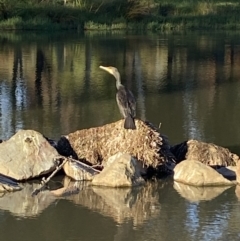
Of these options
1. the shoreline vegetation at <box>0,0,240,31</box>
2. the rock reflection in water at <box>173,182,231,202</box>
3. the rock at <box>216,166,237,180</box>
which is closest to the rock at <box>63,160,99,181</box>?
the rock reflection in water at <box>173,182,231,202</box>

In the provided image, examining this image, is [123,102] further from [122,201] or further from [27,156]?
[122,201]

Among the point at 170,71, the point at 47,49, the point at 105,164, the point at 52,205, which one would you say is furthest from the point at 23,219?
the point at 47,49

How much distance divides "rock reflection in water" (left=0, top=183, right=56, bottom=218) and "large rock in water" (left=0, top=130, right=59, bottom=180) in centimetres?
33

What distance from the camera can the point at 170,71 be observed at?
67.5 ft

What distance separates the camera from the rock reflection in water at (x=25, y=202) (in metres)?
7.48

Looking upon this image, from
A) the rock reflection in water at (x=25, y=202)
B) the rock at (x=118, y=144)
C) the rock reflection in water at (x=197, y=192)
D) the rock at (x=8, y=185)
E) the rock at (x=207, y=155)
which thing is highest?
the rock at (x=118, y=144)

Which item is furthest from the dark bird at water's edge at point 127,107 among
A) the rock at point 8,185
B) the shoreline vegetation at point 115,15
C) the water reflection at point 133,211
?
the shoreline vegetation at point 115,15

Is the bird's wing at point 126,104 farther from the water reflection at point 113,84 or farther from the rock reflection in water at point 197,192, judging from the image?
the water reflection at point 113,84

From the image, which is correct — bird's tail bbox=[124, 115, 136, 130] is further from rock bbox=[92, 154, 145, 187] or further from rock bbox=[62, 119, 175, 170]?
rock bbox=[92, 154, 145, 187]

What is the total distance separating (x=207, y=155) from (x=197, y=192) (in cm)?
101

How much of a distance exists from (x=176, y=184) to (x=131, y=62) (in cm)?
1416

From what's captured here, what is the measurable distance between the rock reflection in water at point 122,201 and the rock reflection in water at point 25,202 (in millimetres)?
303

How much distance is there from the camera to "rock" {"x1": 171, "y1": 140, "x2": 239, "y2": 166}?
916 centimetres

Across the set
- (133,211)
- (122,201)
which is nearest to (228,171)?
(122,201)
